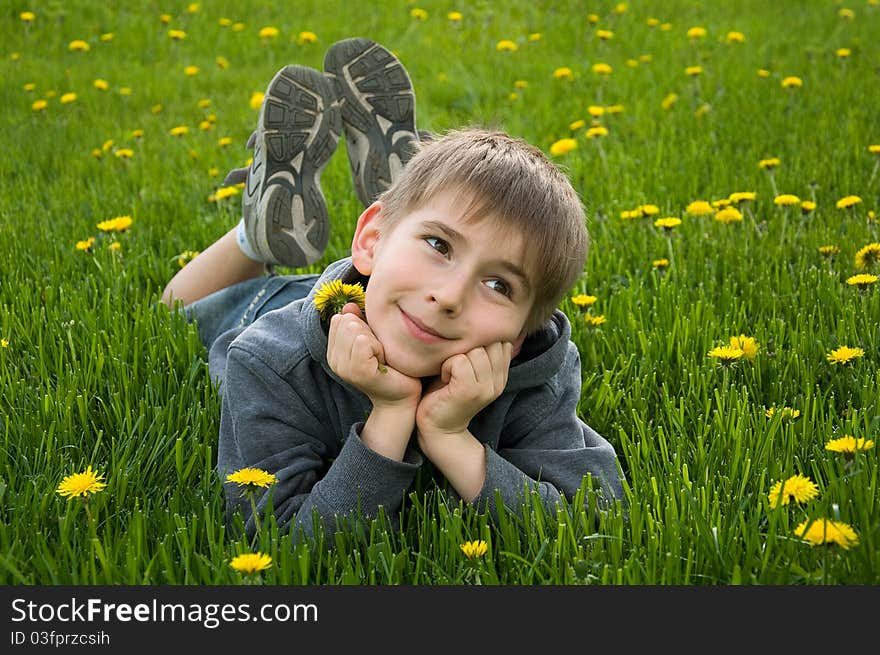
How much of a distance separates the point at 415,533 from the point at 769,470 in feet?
2.28

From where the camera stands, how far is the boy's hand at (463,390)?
69.4 inches

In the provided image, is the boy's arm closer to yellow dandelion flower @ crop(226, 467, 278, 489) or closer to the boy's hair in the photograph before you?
the boy's hair

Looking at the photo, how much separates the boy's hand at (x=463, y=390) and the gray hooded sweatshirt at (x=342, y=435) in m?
0.09

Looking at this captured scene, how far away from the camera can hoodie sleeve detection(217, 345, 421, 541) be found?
5.86ft

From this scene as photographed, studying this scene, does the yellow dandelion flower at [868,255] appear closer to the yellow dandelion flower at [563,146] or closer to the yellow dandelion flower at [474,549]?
the yellow dandelion flower at [563,146]

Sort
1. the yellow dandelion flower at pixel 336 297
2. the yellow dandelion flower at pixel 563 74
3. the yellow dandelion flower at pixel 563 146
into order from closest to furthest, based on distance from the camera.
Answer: the yellow dandelion flower at pixel 336 297 → the yellow dandelion flower at pixel 563 146 → the yellow dandelion flower at pixel 563 74

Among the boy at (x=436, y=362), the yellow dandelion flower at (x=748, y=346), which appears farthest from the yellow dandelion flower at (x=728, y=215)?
the boy at (x=436, y=362)

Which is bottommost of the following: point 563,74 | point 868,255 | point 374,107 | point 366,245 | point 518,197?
point 868,255

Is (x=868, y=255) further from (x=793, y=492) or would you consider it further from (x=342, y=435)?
(x=342, y=435)

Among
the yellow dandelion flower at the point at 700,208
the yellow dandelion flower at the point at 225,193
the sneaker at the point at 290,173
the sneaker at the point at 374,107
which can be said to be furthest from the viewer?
the yellow dandelion flower at the point at 225,193

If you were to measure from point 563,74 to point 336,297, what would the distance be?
3.82 metres

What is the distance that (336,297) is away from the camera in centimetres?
188

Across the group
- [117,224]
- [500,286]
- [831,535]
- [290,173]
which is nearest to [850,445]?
[831,535]

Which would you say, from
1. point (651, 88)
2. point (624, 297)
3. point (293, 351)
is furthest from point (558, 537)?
point (651, 88)
